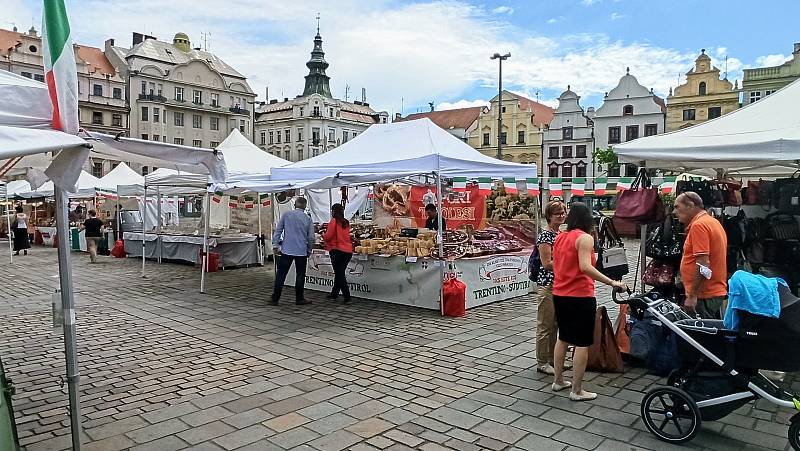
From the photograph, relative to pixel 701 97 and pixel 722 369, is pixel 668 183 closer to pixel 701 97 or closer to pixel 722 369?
pixel 722 369

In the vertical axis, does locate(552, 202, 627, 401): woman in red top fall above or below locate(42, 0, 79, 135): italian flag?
below

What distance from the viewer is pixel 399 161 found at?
785cm

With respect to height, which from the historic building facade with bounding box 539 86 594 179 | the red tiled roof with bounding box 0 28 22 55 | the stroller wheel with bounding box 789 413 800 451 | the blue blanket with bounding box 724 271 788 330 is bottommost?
the stroller wheel with bounding box 789 413 800 451

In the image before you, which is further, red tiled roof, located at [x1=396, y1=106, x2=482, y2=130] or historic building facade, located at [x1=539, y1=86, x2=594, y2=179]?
red tiled roof, located at [x1=396, y1=106, x2=482, y2=130]

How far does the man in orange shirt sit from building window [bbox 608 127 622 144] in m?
49.0

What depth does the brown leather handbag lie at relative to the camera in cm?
504


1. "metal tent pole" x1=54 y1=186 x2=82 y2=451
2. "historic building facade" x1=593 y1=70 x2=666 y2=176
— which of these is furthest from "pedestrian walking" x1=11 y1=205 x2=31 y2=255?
"historic building facade" x1=593 y1=70 x2=666 y2=176

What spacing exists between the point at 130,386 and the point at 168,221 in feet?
48.0

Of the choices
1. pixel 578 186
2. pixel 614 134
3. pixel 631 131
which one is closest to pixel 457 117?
pixel 614 134

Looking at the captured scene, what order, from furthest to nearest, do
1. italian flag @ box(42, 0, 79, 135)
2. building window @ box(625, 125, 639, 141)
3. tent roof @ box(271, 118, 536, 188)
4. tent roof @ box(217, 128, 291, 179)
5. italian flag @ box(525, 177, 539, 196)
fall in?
building window @ box(625, 125, 639, 141) → tent roof @ box(217, 128, 291, 179) → italian flag @ box(525, 177, 539, 196) → tent roof @ box(271, 118, 536, 188) → italian flag @ box(42, 0, 79, 135)

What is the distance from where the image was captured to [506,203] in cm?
1288

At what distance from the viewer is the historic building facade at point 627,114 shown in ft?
157

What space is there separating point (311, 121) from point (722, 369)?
242 ft

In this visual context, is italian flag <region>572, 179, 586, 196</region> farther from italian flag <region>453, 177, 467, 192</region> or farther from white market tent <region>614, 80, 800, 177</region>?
white market tent <region>614, 80, 800, 177</region>
